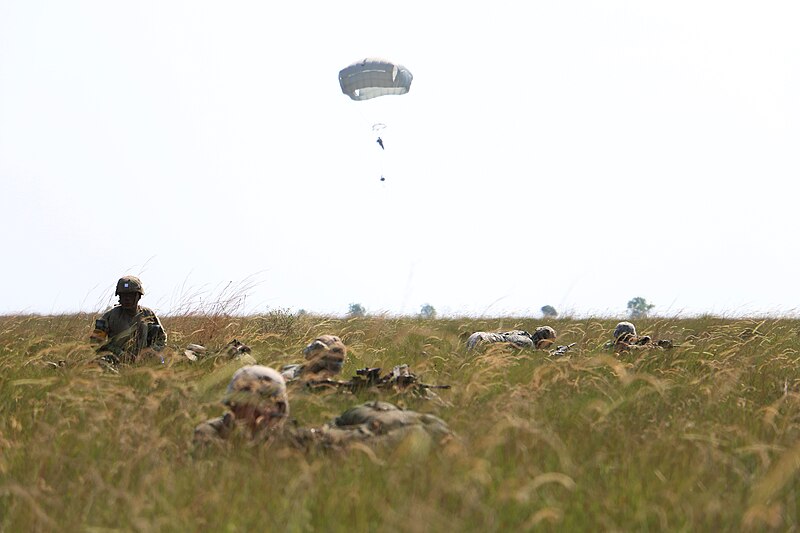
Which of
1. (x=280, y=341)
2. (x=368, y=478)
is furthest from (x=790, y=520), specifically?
(x=280, y=341)

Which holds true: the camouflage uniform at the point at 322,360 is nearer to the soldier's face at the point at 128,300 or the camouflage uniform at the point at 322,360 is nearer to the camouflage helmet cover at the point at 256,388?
the camouflage helmet cover at the point at 256,388

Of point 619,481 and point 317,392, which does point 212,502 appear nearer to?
point 619,481

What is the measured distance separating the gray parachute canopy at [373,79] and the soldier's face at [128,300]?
17.0m

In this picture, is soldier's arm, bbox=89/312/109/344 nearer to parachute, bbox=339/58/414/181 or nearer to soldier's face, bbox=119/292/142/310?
soldier's face, bbox=119/292/142/310

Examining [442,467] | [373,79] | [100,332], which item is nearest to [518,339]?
[100,332]

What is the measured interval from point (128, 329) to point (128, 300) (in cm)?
33

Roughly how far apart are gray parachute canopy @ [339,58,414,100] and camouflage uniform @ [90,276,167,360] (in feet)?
56.0

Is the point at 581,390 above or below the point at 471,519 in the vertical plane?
above

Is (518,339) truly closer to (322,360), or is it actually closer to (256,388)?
(322,360)

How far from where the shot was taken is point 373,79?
80.3ft

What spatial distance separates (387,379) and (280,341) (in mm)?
4337

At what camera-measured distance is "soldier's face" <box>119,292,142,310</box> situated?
8.19 metres

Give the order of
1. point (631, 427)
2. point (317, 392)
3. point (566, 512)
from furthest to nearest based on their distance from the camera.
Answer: point (317, 392), point (631, 427), point (566, 512)

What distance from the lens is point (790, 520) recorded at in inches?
122
